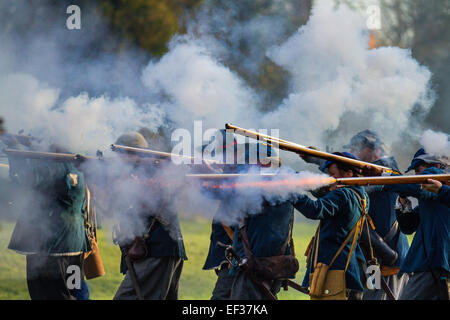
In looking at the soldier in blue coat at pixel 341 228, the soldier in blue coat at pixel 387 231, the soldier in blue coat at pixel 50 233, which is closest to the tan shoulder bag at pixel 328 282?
the soldier in blue coat at pixel 341 228

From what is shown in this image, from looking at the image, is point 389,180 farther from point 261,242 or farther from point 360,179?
point 261,242

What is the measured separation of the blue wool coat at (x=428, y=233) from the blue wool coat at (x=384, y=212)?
1.52 metres

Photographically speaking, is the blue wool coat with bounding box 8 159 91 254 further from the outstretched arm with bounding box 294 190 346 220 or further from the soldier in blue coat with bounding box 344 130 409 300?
the soldier in blue coat with bounding box 344 130 409 300

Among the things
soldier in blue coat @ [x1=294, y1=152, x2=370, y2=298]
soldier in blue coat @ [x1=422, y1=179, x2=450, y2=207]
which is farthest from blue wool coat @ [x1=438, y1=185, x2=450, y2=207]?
soldier in blue coat @ [x1=294, y1=152, x2=370, y2=298]

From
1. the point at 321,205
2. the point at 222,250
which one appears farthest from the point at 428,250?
the point at 222,250

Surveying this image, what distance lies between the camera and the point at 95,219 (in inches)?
298

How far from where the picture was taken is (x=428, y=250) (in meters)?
5.62

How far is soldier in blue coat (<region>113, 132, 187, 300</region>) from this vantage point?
614 cm

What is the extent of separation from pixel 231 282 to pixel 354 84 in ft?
16.3

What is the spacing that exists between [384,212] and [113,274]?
17.7 ft

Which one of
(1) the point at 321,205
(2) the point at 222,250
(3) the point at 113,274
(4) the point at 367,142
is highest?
(4) the point at 367,142

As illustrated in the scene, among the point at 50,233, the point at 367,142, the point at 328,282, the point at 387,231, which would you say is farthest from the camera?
the point at 367,142

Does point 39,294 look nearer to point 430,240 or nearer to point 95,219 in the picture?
point 95,219

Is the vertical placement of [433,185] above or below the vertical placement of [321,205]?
above
